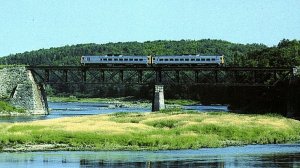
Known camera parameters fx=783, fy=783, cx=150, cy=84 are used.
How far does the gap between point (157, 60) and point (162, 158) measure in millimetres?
77652

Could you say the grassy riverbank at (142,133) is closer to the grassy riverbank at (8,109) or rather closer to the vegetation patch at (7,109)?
the grassy riverbank at (8,109)

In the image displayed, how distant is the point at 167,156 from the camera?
6334 cm

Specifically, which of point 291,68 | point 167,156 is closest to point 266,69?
point 291,68

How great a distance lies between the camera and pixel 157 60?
139 metres

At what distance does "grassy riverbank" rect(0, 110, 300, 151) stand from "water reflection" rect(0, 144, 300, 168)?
3.62 m

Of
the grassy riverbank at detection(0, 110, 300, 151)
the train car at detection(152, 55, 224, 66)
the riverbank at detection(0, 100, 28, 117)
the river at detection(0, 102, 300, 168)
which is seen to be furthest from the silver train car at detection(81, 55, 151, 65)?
the river at detection(0, 102, 300, 168)

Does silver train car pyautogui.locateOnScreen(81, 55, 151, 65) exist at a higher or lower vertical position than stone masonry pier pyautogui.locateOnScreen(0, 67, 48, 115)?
higher

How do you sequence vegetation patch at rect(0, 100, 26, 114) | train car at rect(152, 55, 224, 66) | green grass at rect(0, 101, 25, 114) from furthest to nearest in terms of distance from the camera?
green grass at rect(0, 101, 25, 114), vegetation patch at rect(0, 100, 26, 114), train car at rect(152, 55, 224, 66)

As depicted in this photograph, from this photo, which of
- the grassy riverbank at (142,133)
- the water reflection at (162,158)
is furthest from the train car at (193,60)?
the water reflection at (162,158)

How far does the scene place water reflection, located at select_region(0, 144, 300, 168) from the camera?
5778 centimetres

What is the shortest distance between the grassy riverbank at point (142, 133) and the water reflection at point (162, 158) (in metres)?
3.62

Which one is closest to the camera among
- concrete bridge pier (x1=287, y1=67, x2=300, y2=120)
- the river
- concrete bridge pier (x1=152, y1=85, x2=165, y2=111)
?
the river

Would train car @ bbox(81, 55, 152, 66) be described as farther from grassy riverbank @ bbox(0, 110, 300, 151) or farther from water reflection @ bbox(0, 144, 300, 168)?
water reflection @ bbox(0, 144, 300, 168)

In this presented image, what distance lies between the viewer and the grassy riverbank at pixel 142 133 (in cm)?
7050
